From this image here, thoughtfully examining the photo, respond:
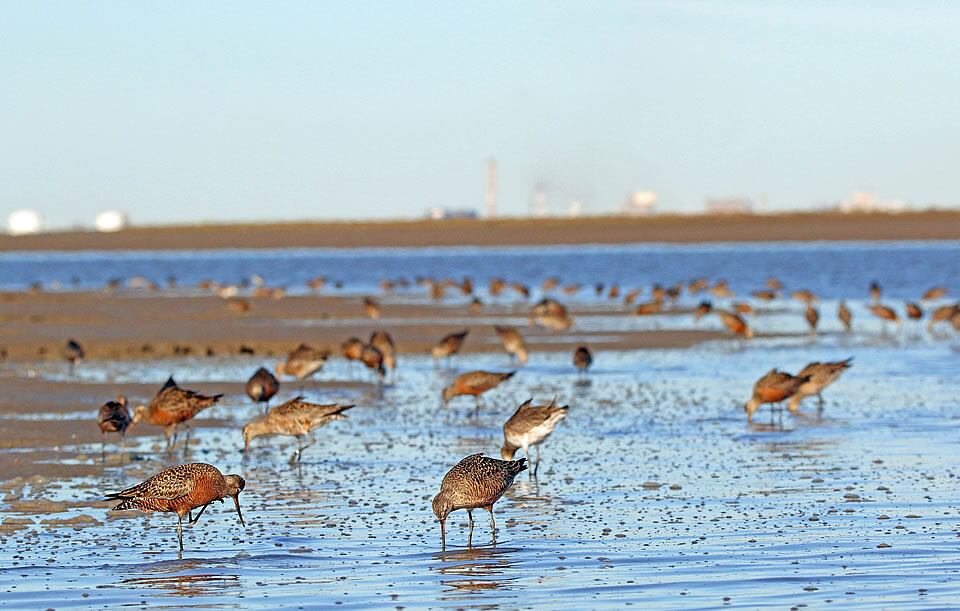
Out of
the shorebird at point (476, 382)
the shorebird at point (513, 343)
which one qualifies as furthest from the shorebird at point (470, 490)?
the shorebird at point (513, 343)

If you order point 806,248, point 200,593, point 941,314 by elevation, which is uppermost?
point 806,248

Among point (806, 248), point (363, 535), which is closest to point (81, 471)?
point (363, 535)

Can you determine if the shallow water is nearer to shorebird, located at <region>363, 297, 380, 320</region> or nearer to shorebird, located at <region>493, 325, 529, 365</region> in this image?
shorebird, located at <region>493, 325, 529, 365</region>

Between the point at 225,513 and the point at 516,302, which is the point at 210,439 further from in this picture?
the point at 516,302

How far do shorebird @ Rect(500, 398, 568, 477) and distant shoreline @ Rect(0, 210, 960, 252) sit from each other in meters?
74.7

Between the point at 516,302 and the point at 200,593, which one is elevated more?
the point at 516,302

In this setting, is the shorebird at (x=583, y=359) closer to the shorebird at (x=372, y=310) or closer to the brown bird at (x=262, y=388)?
the brown bird at (x=262, y=388)

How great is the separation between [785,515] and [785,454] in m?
3.20

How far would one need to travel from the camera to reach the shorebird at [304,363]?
19906mm

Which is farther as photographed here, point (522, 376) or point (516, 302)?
point (516, 302)

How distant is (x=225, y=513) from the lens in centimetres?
1203

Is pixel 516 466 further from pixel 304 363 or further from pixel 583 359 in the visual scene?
pixel 583 359

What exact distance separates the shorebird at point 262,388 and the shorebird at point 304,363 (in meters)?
2.25

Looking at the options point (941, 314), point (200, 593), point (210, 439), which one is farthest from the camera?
point (941, 314)
